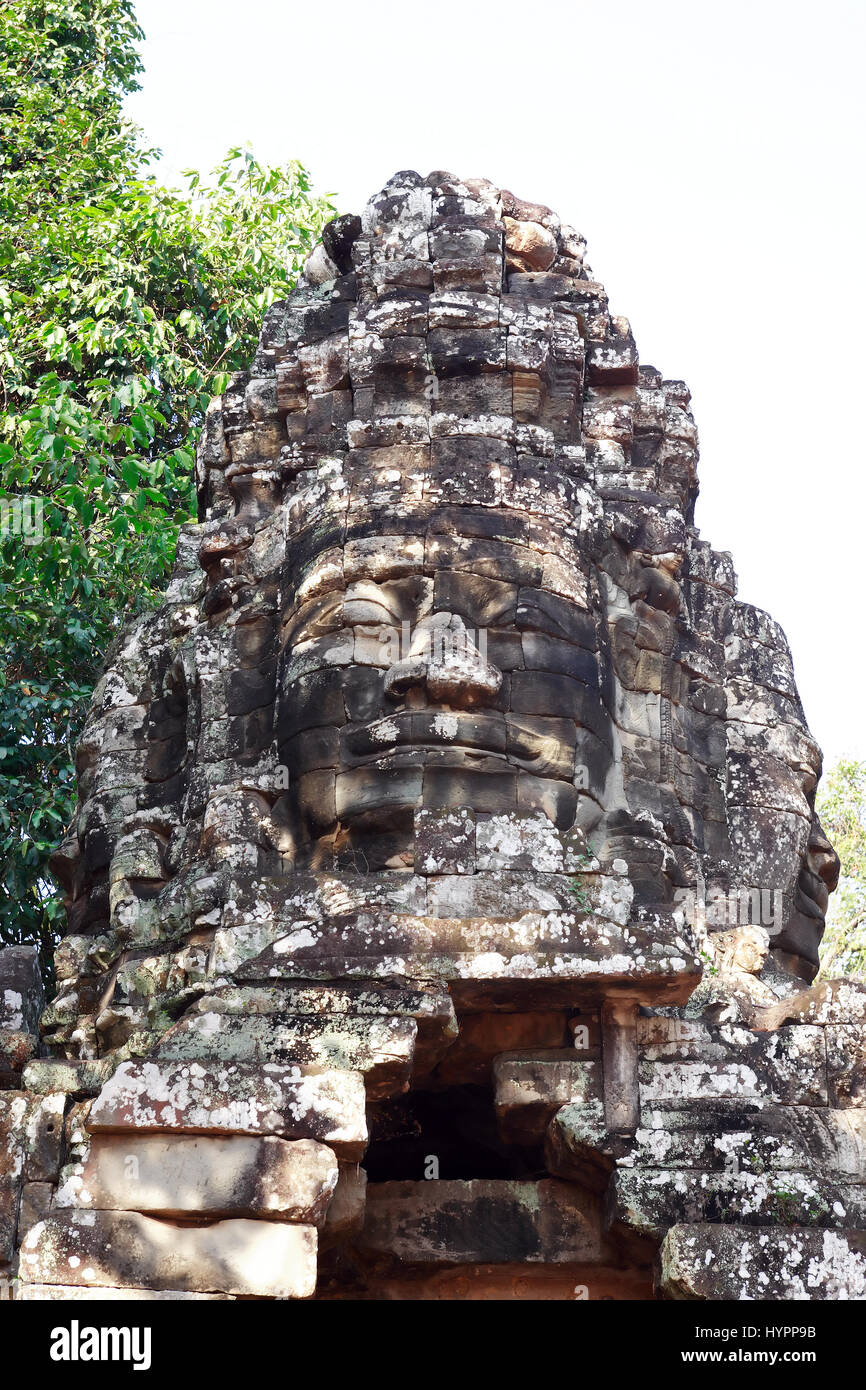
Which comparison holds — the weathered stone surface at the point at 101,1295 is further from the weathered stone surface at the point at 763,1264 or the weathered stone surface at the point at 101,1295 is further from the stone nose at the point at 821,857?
the stone nose at the point at 821,857

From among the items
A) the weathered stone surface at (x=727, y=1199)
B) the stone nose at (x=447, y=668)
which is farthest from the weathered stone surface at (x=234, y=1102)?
the stone nose at (x=447, y=668)

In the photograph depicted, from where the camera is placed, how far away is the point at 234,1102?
26.2 feet

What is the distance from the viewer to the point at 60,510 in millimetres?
13492

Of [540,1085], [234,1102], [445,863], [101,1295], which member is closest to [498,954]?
[445,863]

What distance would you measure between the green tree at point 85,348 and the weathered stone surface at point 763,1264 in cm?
649

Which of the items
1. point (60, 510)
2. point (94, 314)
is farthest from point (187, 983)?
point (94, 314)

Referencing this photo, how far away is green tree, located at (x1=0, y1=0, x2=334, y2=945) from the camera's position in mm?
14148

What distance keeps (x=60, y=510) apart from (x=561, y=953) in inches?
249

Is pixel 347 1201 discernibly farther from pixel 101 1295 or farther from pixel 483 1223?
pixel 101 1295

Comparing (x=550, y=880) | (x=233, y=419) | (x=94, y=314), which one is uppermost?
(x=94, y=314)

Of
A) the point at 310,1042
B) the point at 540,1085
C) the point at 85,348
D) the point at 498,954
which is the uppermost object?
the point at 85,348

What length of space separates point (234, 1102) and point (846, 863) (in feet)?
50.5

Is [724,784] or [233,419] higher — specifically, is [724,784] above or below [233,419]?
below
